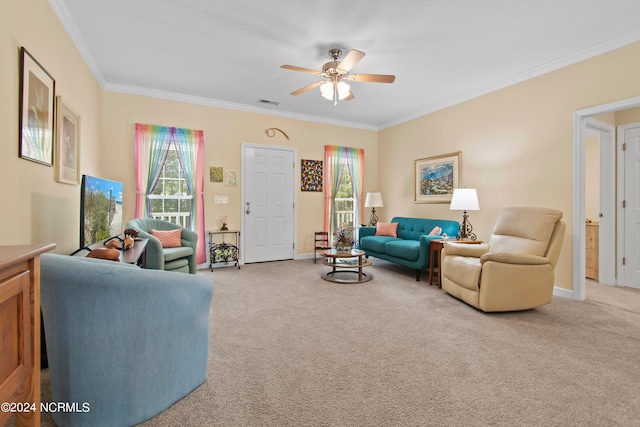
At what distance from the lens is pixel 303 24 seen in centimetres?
293

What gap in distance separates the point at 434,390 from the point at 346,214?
188 inches

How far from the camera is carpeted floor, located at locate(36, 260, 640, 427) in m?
1.60

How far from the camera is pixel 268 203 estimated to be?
569 cm

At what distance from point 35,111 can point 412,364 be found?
10.5 feet

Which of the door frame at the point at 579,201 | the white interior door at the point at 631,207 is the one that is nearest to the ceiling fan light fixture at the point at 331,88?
the door frame at the point at 579,201

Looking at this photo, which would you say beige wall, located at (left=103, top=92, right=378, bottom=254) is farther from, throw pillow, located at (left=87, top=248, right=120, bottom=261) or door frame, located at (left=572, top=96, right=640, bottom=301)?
door frame, located at (left=572, top=96, right=640, bottom=301)

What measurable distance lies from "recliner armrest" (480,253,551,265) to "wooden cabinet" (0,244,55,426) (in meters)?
3.30

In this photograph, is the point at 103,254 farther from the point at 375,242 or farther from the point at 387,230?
the point at 387,230

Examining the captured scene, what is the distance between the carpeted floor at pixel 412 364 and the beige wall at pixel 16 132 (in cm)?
115

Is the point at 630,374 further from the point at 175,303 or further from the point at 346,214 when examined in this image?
the point at 346,214

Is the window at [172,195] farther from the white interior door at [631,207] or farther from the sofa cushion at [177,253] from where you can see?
the white interior door at [631,207]

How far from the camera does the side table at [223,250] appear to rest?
16.6 feet

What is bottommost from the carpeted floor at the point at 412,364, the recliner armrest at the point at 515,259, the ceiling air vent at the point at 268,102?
the carpeted floor at the point at 412,364

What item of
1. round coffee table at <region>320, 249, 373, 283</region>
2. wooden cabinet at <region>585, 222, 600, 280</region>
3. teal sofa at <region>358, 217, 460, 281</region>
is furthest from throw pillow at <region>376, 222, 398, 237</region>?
wooden cabinet at <region>585, 222, 600, 280</region>
